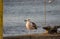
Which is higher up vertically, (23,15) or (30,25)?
(23,15)

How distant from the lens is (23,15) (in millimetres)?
1820

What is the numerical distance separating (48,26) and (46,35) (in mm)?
101

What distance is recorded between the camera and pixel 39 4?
71.9 inches

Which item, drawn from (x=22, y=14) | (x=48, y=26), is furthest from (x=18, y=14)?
(x=48, y=26)

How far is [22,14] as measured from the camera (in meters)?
1.82

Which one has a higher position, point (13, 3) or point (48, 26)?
point (13, 3)

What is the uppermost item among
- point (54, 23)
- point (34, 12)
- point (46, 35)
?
point (34, 12)

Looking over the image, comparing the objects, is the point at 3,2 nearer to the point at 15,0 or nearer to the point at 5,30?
the point at 15,0

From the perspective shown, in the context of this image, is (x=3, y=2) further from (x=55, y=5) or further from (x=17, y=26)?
(x=55, y=5)

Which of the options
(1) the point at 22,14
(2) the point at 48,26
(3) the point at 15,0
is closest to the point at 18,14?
(1) the point at 22,14

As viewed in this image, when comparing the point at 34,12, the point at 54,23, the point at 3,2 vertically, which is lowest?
the point at 54,23

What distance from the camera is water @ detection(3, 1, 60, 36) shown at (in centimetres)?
180

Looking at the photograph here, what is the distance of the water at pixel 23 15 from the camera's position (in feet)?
5.91

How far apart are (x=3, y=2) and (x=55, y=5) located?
1.84 ft
